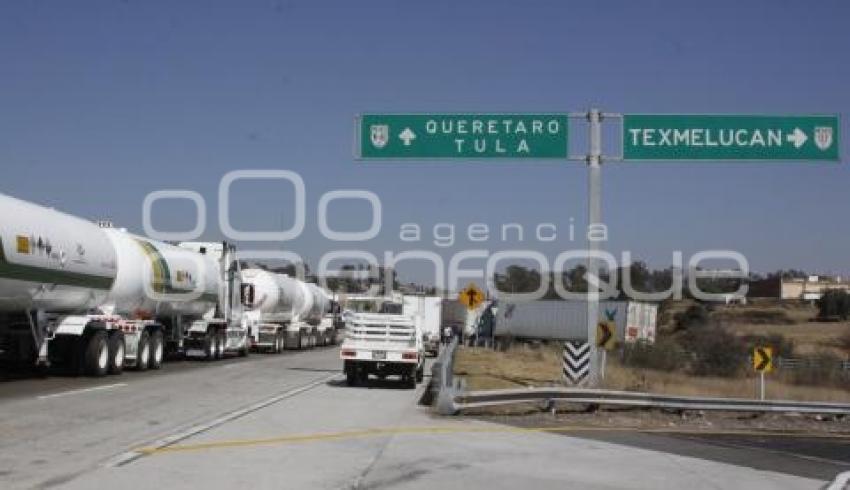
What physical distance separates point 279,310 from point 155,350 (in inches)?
727

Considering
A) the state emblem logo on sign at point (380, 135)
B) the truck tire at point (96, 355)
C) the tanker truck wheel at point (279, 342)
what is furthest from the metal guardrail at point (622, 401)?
the tanker truck wheel at point (279, 342)

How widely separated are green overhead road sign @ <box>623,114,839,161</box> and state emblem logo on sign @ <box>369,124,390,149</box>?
591 cm

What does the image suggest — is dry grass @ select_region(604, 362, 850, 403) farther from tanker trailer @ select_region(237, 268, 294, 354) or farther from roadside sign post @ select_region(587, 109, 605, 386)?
tanker trailer @ select_region(237, 268, 294, 354)

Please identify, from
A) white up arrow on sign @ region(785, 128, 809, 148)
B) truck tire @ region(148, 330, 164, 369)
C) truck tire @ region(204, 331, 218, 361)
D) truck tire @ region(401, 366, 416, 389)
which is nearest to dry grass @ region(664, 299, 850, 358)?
truck tire @ region(204, 331, 218, 361)

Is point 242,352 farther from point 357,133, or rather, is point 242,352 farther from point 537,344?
point 537,344

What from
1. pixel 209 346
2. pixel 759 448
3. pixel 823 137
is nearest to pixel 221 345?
pixel 209 346

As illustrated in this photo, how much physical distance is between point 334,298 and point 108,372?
44204 millimetres

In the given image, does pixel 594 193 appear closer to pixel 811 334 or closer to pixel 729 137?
pixel 729 137

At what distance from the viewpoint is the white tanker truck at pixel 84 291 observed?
21016mm

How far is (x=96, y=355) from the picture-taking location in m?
24.1

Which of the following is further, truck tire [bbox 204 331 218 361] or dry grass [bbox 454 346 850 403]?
truck tire [bbox 204 331 218 361]

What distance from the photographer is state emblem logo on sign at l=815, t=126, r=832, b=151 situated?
85.6 ft

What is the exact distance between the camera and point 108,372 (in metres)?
25.3

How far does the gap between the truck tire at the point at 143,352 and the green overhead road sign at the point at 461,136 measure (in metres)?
7.41
